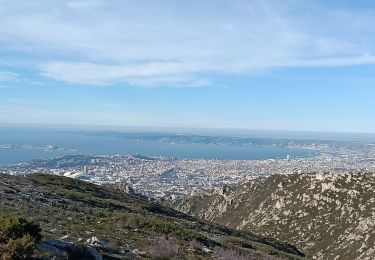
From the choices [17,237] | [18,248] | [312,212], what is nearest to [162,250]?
[17,237]

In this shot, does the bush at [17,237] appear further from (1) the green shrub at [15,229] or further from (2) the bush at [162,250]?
(2) the bush at [162,250]

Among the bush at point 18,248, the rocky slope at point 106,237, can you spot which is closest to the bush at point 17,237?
the bush at point 18,248

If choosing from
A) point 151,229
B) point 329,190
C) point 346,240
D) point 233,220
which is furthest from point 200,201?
point 151,229

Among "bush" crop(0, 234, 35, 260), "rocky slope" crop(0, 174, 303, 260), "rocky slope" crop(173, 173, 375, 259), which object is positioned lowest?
"rocky slope" crop(173, 173, 375, 259)

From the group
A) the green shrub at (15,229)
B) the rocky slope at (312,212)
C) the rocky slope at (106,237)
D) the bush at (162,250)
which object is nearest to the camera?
the green shrub at (15,229)

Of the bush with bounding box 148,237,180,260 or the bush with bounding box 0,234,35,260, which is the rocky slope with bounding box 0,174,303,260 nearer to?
the bush with bounding box 148,237,180,260

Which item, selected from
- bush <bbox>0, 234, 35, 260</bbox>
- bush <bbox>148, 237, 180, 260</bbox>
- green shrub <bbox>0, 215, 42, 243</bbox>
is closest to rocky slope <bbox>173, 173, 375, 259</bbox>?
bush <bbox>148, 237, 180, 260</bbox>
